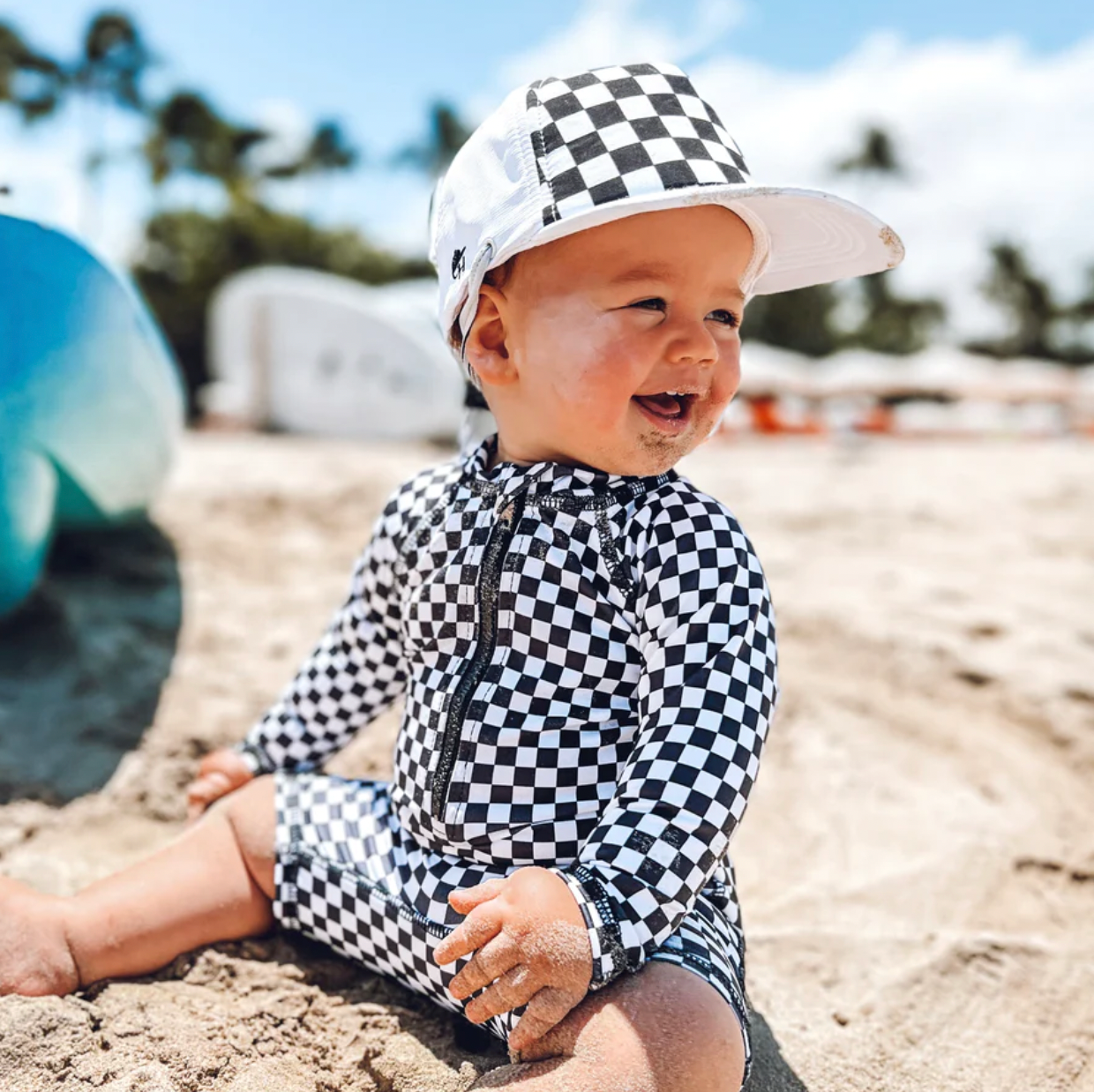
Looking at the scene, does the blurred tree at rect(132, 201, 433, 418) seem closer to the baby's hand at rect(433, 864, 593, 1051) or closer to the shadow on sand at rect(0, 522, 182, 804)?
the shadow on sand at rect(0, 522, 182, 804)

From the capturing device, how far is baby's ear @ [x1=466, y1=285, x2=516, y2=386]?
147 cm

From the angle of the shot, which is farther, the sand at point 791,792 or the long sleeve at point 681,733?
the sand at point 791,792

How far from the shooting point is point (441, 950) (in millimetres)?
1157

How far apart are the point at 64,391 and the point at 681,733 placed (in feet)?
6.28

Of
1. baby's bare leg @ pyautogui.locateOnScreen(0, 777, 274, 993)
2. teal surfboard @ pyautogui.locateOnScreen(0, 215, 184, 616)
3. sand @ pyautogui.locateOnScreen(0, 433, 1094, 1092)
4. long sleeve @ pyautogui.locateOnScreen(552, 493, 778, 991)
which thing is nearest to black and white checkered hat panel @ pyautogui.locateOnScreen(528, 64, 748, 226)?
long sleeve @ pyautogui.locateOnScreen(552, 493, 778, 991)

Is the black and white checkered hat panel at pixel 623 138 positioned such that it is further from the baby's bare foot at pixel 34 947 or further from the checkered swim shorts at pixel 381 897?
the baby's bare foot at pixel 34 947

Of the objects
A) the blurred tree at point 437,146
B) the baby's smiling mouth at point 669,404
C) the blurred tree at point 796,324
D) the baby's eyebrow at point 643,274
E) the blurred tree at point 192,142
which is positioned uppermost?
the blurred tree at point 437,146

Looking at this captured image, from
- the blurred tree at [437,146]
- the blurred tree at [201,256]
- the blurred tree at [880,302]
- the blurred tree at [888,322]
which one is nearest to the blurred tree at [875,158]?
the blurred tree at [880,302]

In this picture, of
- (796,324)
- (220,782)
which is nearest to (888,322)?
(796,324)

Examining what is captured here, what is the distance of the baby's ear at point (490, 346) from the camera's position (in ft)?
4.83

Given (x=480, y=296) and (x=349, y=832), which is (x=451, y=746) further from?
(x=480, y=296)

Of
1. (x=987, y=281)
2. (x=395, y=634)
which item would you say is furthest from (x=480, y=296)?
(x=987, y=281)

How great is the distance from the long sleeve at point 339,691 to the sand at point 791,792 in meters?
0.33

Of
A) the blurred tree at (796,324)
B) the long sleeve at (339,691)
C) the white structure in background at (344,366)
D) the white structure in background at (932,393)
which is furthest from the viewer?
the blurred tree at (796,324)
